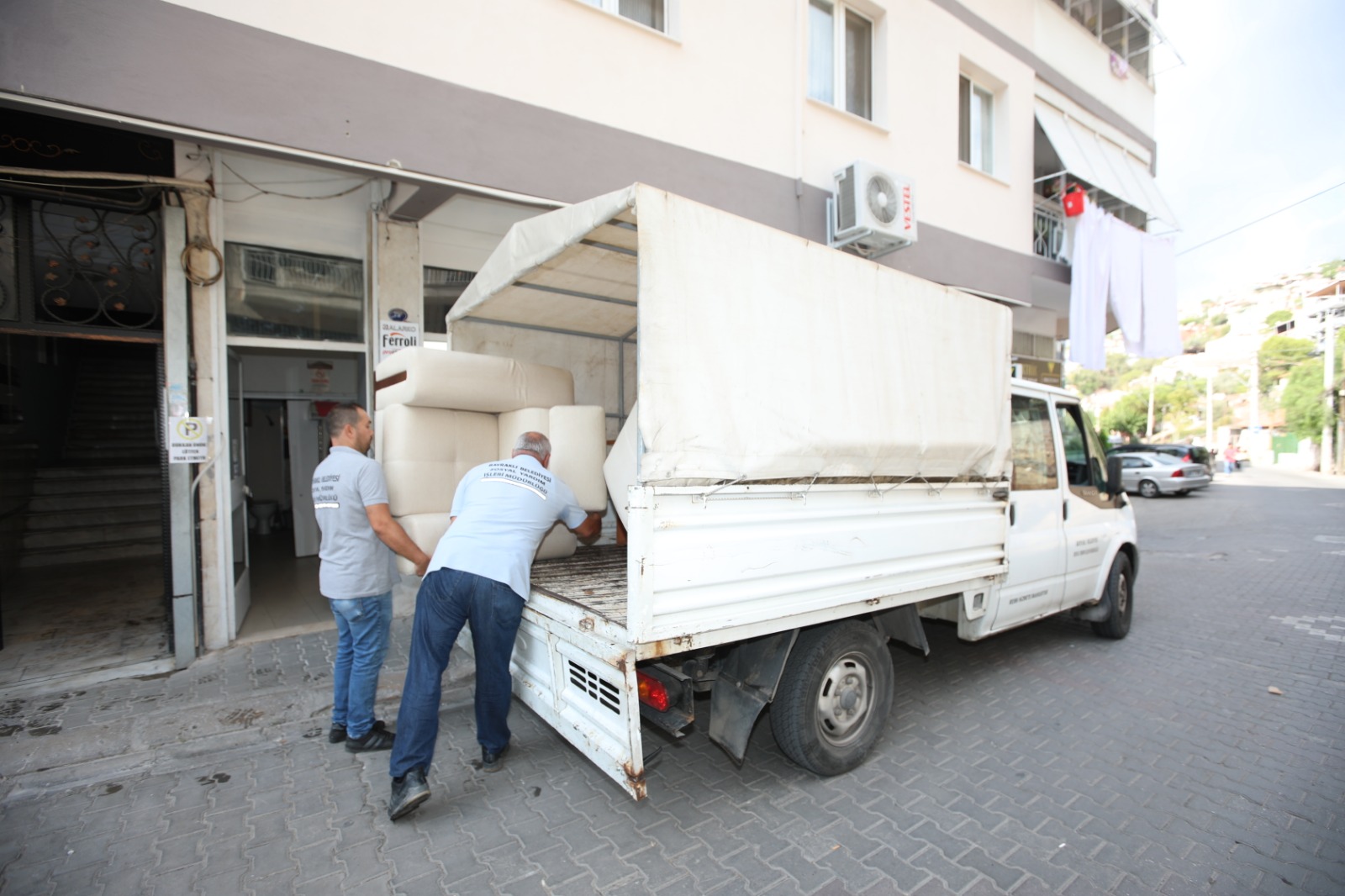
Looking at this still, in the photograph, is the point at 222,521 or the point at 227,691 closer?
the point at 227,691

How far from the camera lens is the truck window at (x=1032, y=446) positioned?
4.60 meters

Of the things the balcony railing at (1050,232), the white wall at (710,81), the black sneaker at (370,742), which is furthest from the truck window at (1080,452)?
the balcony railing at (1050,232)

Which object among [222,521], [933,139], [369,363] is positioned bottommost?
[222,521]

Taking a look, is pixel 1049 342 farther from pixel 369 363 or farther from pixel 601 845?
pixel 601 845

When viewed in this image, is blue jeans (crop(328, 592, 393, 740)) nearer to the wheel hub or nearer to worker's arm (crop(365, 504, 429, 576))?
worker's arm (crop(365, 504, 429, 576))

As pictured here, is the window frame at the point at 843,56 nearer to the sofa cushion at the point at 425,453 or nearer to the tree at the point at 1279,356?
the sofa cushion at the point at 425,453

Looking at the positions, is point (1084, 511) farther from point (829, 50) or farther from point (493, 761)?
point (829, 50)

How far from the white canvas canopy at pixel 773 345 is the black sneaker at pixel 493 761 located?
1.92m

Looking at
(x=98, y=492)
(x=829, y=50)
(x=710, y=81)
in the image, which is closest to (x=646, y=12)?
(x=710, y=81)

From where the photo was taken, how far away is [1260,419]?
55656 mm

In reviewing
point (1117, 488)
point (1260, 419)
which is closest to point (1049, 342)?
point (1117, 488)

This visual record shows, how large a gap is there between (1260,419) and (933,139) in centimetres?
6667

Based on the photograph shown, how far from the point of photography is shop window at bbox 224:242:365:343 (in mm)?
5484

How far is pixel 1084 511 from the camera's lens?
5113mm
